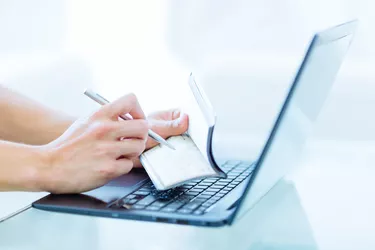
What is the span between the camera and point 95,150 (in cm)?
110

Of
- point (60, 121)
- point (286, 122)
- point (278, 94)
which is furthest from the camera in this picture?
point (278, 94)

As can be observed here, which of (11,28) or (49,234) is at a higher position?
(11,28)

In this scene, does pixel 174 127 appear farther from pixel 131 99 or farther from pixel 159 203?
pixel 159 203

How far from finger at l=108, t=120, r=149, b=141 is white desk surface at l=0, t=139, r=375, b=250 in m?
0.17

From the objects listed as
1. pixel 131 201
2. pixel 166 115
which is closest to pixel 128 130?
pixel 131 201

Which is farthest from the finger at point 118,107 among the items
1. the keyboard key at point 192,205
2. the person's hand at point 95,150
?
the keyboard key at point 192,205

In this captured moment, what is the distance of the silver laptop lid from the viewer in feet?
2.75

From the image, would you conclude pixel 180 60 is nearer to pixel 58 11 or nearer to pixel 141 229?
pixel 58 11

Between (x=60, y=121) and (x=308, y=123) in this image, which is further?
(x=60, y=121)

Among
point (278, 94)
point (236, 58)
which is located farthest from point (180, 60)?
point (278, 94)

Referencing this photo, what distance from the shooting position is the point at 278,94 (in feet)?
6.70

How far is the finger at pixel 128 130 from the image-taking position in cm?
112

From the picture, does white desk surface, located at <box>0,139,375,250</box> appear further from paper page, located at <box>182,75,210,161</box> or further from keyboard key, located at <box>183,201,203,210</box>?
paper page, located at <box>182,75,210,161</box>

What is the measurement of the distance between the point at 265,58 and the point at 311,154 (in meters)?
0.68
